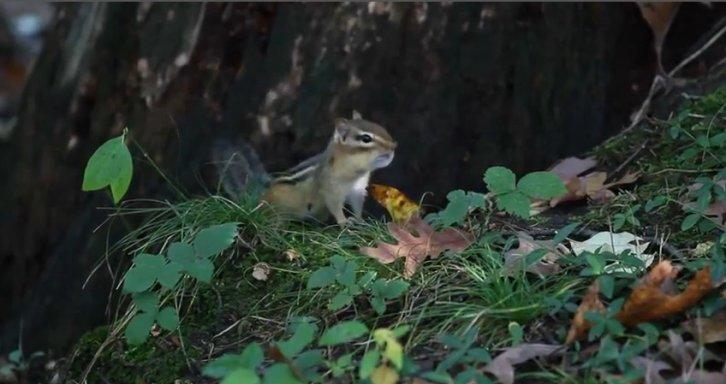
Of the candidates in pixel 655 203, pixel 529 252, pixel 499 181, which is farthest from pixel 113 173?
pixel 655 203

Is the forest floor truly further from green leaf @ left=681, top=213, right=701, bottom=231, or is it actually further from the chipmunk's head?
the chipmunk's head

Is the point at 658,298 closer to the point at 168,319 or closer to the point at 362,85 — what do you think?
the point at 168,319

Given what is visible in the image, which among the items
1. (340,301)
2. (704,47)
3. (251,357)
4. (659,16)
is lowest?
(340,301)

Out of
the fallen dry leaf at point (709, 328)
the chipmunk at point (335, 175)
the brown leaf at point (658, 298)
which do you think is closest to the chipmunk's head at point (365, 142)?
the chipmunk at point (335, 175)

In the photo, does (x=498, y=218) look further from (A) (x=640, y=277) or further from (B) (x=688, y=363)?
(B) (x=688, y=363)

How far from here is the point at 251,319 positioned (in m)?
3.93

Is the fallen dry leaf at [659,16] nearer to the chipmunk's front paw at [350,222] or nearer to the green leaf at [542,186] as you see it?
the chipmunk's front paw at [350,222]

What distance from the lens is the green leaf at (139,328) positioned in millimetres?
3688

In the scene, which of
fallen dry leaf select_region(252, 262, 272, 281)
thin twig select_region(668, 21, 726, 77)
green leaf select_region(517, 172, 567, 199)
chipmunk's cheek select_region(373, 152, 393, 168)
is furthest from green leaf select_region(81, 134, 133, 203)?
thin twig select_region(668, 21, 726, 77)

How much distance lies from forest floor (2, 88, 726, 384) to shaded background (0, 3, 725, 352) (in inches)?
28.5

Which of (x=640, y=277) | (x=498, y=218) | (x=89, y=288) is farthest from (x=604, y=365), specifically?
(x=89, y=288)

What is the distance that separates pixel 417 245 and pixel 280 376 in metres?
0.99

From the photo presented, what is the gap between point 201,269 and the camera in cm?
359

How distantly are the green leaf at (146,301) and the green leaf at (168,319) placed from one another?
31 millimetres
